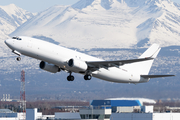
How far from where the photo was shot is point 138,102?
13462cm

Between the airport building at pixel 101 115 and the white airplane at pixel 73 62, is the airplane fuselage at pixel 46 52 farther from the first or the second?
the airport building at pixel 101 115

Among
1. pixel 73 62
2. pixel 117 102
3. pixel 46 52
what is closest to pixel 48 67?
pixel 73 62

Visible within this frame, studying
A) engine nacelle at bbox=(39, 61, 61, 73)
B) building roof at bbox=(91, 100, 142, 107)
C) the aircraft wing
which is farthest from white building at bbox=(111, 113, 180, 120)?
building roof at bbox=(91, 100, 142, 107)

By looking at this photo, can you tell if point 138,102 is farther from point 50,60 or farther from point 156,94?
point 50,60

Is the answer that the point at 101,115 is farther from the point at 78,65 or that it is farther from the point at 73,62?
the point at 73,62

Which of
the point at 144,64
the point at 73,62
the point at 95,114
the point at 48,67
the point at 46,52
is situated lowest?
the point at 95,114

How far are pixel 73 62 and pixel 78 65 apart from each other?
79 centimetres

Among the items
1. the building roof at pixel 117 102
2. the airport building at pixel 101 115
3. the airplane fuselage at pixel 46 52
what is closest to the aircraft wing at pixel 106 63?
the airplane fuselage at pixel 46 52

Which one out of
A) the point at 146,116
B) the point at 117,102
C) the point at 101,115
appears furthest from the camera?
the point at 117,102

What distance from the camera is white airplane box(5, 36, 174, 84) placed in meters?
53.3

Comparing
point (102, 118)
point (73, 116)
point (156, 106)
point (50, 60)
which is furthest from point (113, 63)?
point (156, 106)

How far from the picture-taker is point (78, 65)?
55469mm

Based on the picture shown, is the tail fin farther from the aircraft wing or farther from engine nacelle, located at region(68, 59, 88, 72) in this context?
engine nacelle, located at region(68, 59, 88, 72)

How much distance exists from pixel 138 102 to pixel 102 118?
52910mm
